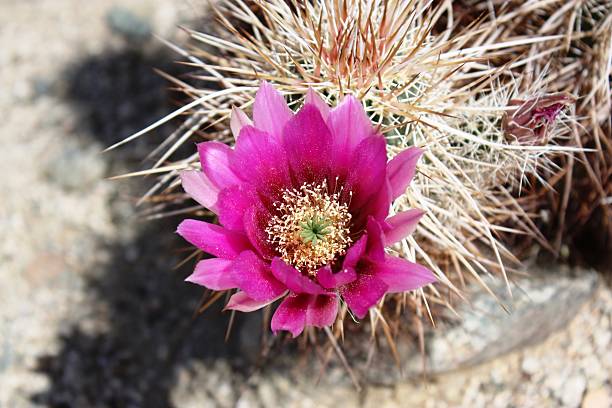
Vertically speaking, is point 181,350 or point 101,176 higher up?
point 101,176

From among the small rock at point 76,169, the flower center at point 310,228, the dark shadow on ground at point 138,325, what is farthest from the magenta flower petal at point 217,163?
the small rock at point 76,169

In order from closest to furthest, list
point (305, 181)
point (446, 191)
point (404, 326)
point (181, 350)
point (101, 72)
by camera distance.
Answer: point (305, 181), point (446, 191), point (404, 326), point (181, 350), point (101, 72)

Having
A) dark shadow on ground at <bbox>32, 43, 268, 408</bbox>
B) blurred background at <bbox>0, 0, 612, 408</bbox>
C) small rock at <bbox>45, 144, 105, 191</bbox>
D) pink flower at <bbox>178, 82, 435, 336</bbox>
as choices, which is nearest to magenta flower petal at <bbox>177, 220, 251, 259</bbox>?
pink flower at <bbox>178, 82, 435, 336</bbox>

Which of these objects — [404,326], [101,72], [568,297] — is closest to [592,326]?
[568,297]

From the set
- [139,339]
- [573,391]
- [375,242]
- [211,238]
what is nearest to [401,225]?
[375,242]

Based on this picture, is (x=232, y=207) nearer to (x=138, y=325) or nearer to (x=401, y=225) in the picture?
(x=401, y=225)

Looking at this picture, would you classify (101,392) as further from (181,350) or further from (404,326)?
(404,326)

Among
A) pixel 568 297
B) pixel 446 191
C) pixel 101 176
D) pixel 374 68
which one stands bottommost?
pixel 568 297
